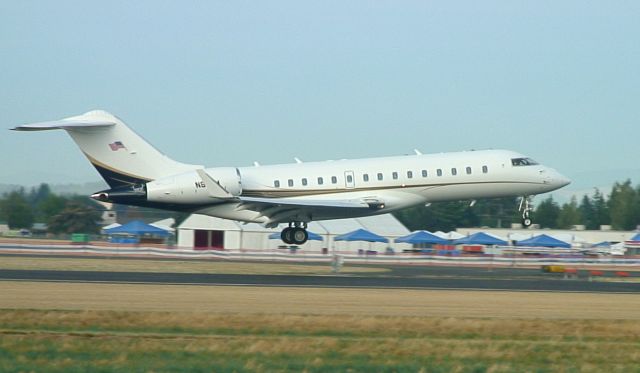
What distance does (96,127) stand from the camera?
120 feet

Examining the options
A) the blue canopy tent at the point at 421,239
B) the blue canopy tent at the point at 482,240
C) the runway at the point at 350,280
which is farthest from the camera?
the blue canopy tent at the point at 421,239

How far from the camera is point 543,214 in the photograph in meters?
106

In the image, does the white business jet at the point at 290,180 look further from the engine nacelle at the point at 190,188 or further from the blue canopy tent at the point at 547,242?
the blue canopy tent at the point at 547,242

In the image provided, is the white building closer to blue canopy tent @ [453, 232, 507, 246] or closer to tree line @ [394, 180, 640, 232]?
blue canopy tent @ [453, 232, 507, 246]

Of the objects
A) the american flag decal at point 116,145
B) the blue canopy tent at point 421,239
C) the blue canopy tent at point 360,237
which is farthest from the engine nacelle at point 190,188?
the blue canopy tent at point 421,239

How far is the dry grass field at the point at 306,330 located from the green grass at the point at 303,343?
0.10ft

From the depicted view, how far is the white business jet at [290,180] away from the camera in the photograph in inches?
1419

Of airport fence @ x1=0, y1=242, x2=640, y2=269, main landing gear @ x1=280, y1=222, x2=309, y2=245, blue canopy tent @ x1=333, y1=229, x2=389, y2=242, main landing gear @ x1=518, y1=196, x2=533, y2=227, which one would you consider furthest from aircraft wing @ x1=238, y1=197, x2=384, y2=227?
blue canopy tent @ x1=333, y1=229, x2=389, y2=242

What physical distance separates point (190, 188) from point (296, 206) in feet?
13.2

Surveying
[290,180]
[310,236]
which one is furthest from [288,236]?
[310,236]

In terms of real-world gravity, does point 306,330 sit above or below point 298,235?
below

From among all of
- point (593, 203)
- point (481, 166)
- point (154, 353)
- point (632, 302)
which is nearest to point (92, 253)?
point (481, 166)

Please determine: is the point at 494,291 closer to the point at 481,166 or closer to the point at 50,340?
the point at 481,166

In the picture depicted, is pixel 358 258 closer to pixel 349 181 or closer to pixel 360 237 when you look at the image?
pixel 349 181
